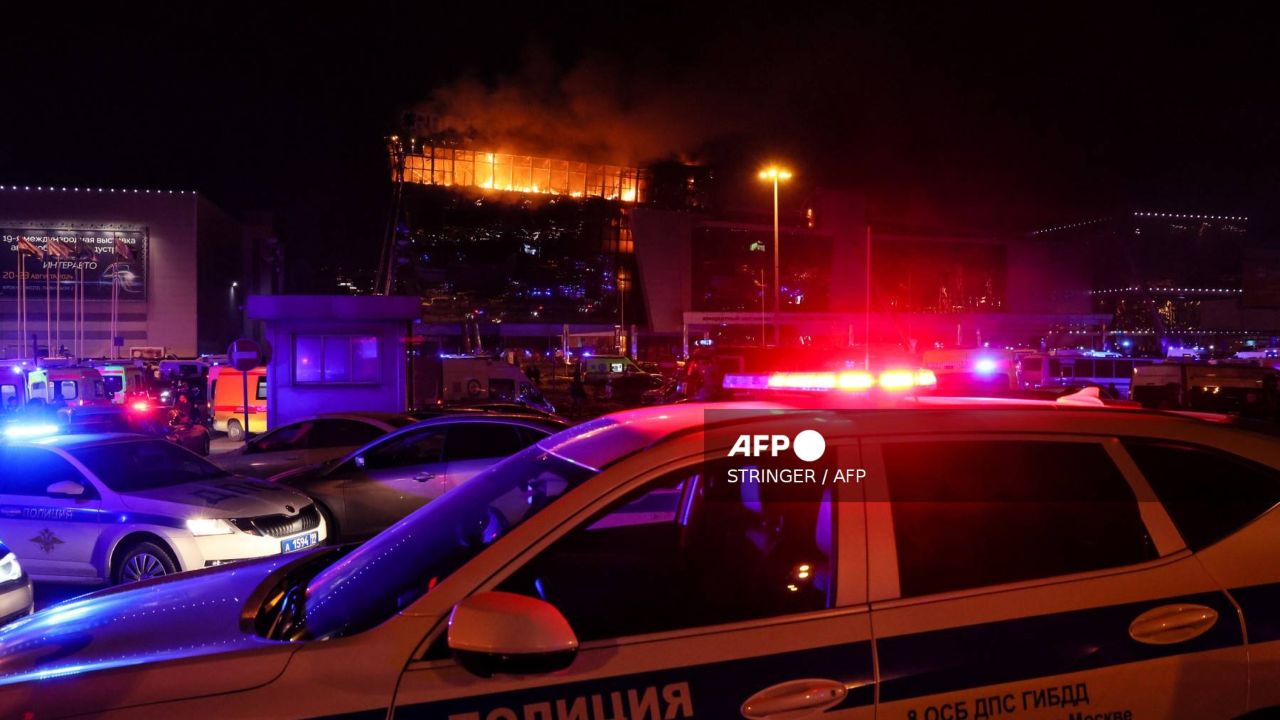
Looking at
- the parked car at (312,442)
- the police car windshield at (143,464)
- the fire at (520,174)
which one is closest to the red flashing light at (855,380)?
the police car windshield at (143,464)

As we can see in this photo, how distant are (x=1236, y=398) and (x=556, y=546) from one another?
22937mm

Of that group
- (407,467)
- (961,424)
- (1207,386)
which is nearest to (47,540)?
(407,467)

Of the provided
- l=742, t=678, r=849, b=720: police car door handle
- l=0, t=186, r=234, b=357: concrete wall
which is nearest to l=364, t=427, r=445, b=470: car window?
l=742, t=678, r=849, b=720: police car door handle

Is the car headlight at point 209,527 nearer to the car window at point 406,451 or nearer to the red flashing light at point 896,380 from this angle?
the car window at point 406,451

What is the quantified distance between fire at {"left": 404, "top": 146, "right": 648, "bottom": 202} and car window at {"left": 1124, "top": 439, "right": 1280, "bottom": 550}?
69413 millimetres

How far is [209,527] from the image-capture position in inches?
274

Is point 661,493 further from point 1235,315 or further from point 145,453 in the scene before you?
point 1235,315

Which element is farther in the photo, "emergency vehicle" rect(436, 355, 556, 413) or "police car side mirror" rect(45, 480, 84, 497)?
"emergency vehicle" rect(436, 355, 556, 413)

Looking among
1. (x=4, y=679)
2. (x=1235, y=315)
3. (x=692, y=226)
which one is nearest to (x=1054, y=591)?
(x=4, y=679)

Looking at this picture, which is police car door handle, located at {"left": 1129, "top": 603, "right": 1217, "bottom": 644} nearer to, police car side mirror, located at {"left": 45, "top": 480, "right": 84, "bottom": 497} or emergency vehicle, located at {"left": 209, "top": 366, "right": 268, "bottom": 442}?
police car side mirror, located at {"left": 45, "top": 480, "right": 84, "bottom": 497}

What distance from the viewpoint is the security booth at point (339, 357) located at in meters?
17.8

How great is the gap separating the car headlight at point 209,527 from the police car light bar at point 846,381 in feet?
17.4

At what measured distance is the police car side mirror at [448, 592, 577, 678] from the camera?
1947mm

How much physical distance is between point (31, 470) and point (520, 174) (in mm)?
66706
